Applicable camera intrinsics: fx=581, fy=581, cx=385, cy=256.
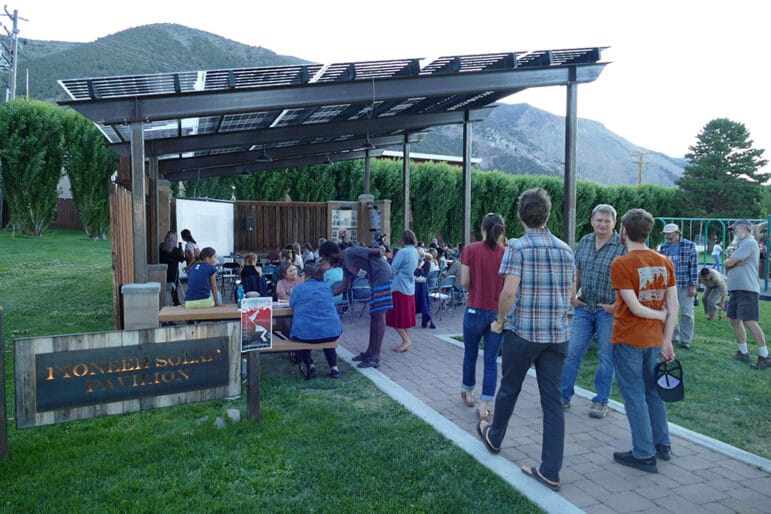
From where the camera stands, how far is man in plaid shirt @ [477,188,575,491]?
3.56 m

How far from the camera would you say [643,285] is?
377 centimetres

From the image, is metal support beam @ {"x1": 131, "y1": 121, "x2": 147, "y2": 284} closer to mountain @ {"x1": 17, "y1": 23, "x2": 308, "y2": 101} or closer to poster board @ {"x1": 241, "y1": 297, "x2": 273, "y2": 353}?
poster board @ {"x1": 241, "y1": 297, "x2": 273, "y2": 353}

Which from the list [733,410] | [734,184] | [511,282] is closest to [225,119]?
[511,282]

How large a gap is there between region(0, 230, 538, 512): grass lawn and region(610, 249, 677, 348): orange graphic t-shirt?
128 cm

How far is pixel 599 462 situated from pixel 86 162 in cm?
2561

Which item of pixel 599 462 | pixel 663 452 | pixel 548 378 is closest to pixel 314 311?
pixel 548 378

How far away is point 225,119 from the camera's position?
1036 cm

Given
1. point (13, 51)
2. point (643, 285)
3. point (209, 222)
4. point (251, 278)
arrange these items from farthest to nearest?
point (13, 51)
point (209, 222)
point (251, 278)
point (643, 285)

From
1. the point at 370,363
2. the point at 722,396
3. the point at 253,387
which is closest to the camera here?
the point at 253,387

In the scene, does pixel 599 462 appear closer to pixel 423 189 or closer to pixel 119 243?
pixel 119 243

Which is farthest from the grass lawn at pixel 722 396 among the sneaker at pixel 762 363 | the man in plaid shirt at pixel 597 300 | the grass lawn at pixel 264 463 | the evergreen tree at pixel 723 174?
the evergreen tree at pixel 723 174

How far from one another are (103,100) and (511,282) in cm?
571

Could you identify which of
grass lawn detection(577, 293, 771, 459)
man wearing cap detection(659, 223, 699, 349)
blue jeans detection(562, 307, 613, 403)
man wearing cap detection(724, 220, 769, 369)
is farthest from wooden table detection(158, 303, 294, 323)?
man wearing cap detection(724, 220, 769, 369)

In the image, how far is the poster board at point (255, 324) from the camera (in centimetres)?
471
